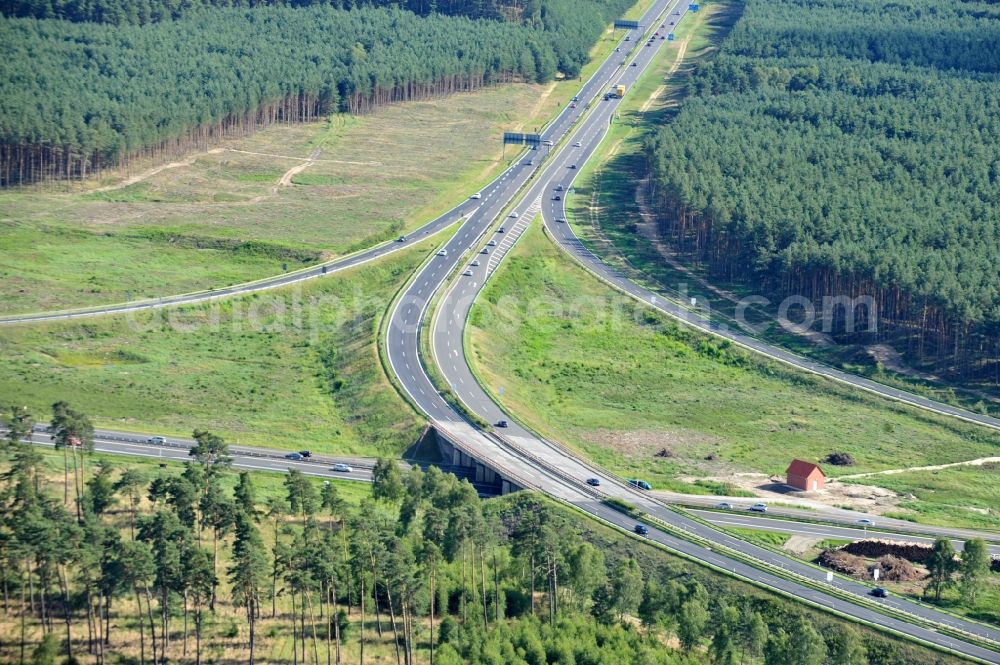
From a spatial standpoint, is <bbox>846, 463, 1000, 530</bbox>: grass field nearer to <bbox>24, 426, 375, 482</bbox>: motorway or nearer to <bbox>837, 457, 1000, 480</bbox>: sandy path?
<bbox>837, 457, 1000, 480</bbox>: sandy path

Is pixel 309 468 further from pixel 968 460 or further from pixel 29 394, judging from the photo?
pixel 968 460

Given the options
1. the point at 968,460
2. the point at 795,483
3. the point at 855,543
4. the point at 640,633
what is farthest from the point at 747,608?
the point at 968,460

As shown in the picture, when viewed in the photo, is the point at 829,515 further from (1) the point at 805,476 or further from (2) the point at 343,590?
(2) the point at 343,590

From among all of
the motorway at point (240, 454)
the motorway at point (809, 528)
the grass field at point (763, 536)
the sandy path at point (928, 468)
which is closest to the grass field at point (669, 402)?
the sandy path at point (928, 468)

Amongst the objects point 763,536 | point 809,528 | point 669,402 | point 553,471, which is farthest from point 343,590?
point 669,402

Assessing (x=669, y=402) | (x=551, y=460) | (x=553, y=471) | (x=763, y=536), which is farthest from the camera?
(x=669, y=402)
